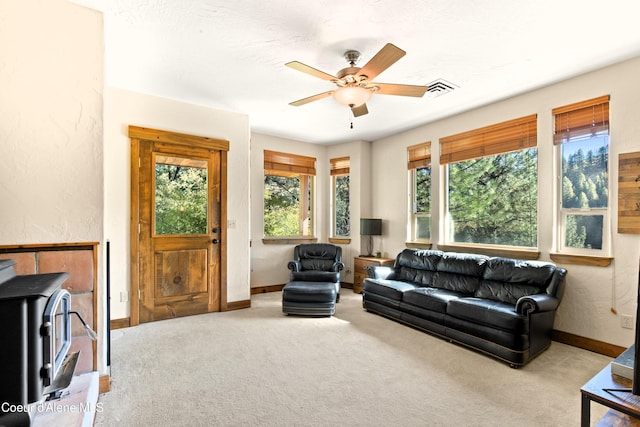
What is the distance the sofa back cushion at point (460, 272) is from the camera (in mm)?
3525

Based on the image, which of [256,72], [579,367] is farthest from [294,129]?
[579,367]

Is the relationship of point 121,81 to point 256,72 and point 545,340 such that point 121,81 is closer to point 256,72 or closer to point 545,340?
point 256,72

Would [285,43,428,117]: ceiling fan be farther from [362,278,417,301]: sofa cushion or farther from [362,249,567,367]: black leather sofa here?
[362,278,417,301]: sofa cushion

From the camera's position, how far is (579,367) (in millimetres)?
2531

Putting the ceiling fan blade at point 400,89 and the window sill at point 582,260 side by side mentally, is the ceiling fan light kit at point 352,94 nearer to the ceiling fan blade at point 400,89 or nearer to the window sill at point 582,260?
the ceiling fan blade at point 400,89

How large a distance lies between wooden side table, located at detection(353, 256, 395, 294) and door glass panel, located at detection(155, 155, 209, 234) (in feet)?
8.59

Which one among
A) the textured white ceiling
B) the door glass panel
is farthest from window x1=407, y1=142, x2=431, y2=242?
the door glass panel

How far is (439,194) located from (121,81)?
4.36m

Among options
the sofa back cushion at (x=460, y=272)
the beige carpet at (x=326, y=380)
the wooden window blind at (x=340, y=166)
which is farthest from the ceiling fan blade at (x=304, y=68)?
the wooden window blind at (x=340, y=166)

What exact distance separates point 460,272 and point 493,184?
1274 mm

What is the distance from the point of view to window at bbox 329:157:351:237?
5.80 metres

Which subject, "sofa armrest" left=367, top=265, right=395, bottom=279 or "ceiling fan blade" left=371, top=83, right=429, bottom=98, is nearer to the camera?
"ceiling fan blade" left=371, top=83, right=429, bottom=98

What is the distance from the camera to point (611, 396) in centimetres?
132

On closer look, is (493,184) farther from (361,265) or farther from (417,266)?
(361,265)
